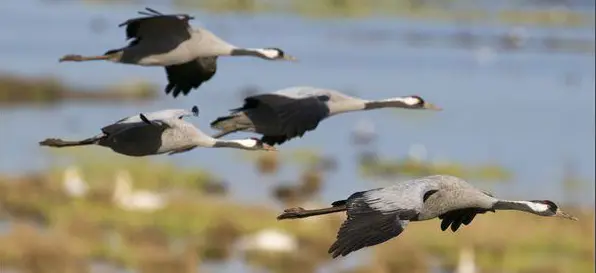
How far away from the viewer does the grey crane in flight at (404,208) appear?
8.55m

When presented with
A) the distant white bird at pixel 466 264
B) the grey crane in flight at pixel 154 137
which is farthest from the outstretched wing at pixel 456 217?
the distant white bird at pixel 466 264

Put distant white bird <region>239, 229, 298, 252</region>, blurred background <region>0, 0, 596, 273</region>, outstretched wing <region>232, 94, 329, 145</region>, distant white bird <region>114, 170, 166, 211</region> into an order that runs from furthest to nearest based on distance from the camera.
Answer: distant white bird <region>114, 170, 166, 211</region> < blurred background <region>0, 0, 596, 273</region> < distant white bird <region>239, 229, 298, 252</region> < outstretched wing <region>232, 94, 329, 145</region>

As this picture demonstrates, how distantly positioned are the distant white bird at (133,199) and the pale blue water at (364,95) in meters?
2.72

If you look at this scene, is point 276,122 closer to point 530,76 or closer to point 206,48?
point 206,48

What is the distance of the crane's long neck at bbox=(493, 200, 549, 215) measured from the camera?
933cm

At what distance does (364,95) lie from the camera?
178 ft

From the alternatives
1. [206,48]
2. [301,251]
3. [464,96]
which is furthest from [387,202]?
[464,96]

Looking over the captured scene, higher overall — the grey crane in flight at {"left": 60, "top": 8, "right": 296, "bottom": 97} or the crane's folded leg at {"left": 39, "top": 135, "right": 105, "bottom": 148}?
the grey crane in flight at {"left": 60, "top": 8, "right": 296, "bottom": 97}

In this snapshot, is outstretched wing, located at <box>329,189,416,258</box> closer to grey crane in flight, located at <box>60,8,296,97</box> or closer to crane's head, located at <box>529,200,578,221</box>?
crane's head, located at <box>529,200,578,221</box>

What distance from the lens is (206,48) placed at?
11133 millimetres

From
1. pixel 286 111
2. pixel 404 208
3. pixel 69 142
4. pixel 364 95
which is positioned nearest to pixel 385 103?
pixel 286 111

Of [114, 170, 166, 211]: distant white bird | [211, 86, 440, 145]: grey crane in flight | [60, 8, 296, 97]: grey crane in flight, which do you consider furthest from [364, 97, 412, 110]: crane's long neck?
[114, 170, 166, 211]: distant white bird

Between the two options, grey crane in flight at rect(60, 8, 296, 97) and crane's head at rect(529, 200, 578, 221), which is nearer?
crane's head at rect(529, 200, 578, 221)

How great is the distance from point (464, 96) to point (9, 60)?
57.0ft
